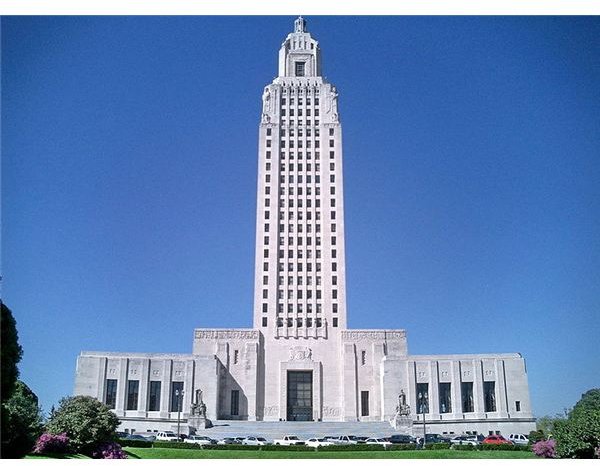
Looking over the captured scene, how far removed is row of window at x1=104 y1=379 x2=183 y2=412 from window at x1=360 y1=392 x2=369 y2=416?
17.3 metres

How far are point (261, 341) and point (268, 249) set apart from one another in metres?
9.77

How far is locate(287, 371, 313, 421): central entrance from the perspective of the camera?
66750mm

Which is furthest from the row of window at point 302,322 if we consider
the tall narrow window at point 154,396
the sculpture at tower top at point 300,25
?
the sculpture at tower top at point 300,25

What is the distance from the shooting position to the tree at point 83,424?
32406 mm

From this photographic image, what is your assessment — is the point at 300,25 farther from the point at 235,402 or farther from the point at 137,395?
the point at 137,395

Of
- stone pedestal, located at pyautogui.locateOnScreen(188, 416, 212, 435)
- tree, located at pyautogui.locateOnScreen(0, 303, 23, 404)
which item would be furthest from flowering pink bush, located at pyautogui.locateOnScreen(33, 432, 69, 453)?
stone pedestal, located at pyautogui.locateOnScreen(188, 416, 212, 435)

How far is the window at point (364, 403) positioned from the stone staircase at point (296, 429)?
6227mm

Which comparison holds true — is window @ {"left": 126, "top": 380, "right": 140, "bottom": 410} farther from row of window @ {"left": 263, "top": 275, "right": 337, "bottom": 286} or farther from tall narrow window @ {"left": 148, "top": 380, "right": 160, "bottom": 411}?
row of window @ {"left": 263, "top": 275, "right": 337, "bottom": 286}

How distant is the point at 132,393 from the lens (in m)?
64.1

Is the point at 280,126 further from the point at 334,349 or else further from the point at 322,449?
the point at 322,449

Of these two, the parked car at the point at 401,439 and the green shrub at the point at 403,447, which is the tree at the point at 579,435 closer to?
the green shrub at the point at 403,447

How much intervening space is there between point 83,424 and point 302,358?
37.2 metres
